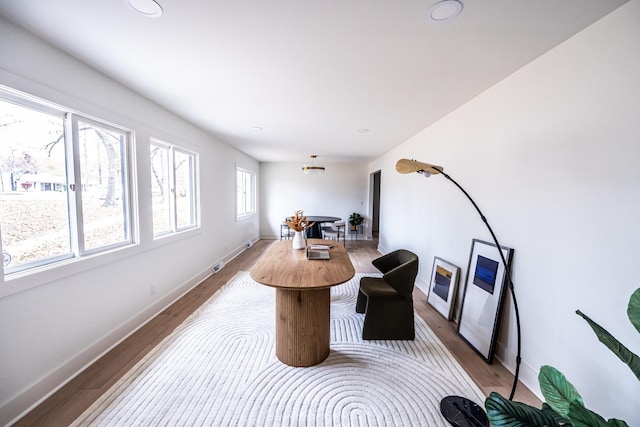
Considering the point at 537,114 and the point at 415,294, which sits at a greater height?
the point at 537,114

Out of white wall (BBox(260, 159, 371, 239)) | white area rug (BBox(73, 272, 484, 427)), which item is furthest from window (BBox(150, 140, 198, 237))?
white wall (BBox(260, 159, 371, 239))

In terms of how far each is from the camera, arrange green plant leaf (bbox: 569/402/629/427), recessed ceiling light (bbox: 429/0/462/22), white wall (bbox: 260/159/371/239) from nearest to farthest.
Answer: green plant leaf (bbox: 569/402/629/427) < recessed ceiling light (bbox: 429/0/462/22) < white wall (bbox: 260/159/371/239)

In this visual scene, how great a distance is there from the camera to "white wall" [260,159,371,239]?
7637mm

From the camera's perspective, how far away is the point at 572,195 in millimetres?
1534

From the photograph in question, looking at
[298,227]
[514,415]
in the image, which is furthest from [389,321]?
[514,415]

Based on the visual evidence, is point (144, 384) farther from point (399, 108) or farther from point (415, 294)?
point (399, 108)

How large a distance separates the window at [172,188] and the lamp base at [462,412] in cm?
325

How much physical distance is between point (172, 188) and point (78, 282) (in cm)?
161

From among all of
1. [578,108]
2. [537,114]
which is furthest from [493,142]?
[578,108]

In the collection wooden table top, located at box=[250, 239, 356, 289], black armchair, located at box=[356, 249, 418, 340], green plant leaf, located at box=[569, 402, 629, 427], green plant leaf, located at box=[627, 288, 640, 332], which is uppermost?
green plant leaf, located at box=[627, 288, 640, 332]

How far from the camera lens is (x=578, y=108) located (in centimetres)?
150

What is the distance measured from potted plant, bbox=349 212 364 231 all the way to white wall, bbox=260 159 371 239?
0.67 ft

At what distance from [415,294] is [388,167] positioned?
294cm

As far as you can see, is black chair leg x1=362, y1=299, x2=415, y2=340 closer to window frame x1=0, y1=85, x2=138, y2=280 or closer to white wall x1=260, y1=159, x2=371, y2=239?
window frame x1=0, y1=85, x2=138, y2=280
